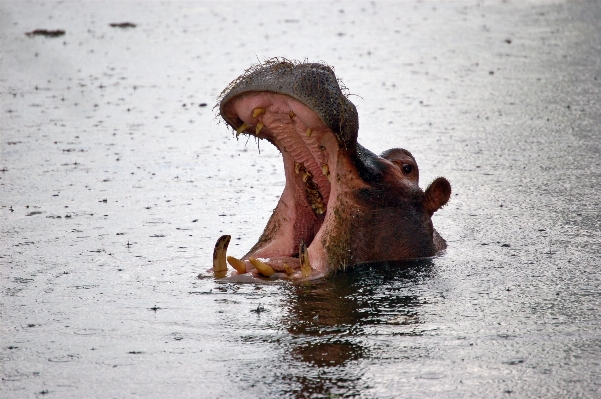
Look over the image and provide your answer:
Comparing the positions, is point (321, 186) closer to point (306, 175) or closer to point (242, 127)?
point (306, 175)

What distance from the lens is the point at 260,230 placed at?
6133 millimetres

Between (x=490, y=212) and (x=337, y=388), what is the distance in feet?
10.2

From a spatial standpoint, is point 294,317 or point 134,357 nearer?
point 134,357

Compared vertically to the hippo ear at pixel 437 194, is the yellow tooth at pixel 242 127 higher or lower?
higher

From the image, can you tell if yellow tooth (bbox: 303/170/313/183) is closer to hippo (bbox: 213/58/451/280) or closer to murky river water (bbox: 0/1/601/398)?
hippo (bbox: 213/58/451/280)

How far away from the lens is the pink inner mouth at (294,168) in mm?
4797

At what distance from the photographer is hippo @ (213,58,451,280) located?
15.5 feet

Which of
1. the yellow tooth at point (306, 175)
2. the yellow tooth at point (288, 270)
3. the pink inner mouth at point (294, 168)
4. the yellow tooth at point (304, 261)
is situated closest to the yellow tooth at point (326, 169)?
the pink inner mouth at point (294, 168)

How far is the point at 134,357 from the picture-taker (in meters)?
4.04

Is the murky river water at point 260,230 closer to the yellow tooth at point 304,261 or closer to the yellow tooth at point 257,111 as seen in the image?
the yellow tooth at point 304,261

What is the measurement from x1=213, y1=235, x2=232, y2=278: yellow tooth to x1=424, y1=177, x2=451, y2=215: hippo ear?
1.10m

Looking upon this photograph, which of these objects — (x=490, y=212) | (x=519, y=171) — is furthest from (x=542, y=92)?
(x=490, y=212)

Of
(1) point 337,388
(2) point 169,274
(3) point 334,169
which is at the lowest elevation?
(1) point 337,388

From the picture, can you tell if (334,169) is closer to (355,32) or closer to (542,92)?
(542,92)
